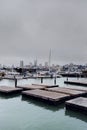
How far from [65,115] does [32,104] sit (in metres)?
3.41

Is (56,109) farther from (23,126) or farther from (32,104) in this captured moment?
(23,126)

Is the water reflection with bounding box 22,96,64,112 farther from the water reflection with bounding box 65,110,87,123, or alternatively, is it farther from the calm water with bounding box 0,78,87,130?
the water reflection with bounding box 65,110,87,123

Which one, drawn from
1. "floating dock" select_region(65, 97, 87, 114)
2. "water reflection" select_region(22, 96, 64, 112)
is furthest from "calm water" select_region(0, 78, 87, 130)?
"floating dock" select_region(65, 97, 87, 114)

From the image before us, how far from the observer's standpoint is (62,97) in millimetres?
12992

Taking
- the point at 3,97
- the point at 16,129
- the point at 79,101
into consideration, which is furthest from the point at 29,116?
the point at 3,97

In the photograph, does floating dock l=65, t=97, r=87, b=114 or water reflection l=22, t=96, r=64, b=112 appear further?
water reflection l=22, t=96, r=64, b=112

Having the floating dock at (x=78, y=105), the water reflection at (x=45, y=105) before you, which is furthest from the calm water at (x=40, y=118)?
the floating dock at (x=78, y=105)

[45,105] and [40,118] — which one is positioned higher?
[45,105]

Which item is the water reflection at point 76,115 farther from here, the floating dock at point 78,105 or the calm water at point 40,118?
the floating dock at point 78,105

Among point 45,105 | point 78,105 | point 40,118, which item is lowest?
point 40,118

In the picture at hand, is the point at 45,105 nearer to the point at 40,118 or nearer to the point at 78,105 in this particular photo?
the point at 40,118

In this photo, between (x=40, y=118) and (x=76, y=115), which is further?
(x=76, y=115)

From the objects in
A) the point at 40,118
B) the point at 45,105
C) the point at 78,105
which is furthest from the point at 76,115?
the point at 45,105

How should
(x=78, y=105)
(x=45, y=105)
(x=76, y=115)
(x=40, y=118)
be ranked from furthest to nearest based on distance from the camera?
(x=45, y=105) → (x=78, y=105) → (x=76, y=115) → (x=40, y=118)
